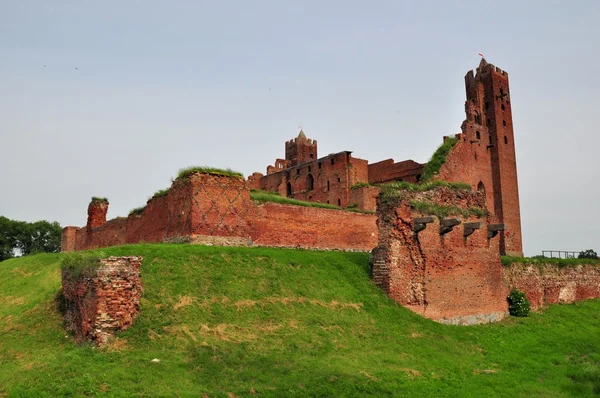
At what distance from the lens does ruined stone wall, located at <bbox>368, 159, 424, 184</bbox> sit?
40.8 m

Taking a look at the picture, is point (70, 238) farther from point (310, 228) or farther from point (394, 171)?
point (394, 171)

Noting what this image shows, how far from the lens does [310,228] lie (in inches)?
936

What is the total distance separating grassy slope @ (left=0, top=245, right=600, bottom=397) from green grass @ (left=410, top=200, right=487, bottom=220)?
8.36ft

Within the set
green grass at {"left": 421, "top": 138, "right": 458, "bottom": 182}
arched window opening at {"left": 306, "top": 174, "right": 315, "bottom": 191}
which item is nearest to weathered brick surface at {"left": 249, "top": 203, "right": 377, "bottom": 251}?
green grass at {"left": 421, "top": 138, "right": 458, "bottom": 182}

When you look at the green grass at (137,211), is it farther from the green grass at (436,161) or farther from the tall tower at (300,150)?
the tall tower at (300,150)

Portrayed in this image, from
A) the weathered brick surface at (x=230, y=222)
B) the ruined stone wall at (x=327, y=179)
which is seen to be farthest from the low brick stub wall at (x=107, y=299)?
the ruined stone wall at (x=327, y=179)

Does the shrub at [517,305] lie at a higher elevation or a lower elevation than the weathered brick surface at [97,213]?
lower

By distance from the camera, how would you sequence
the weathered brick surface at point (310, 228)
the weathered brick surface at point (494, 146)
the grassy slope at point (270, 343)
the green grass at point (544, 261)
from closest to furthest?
the grassy slope at point (270, 343) < the green grass at point (544, 261) < the weathered brick surface at point (310, 228) < the weathered brick surface at point (494, 146)

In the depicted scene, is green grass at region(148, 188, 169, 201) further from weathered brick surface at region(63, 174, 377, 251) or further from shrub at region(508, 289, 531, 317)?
shrub at region(508, 289, 531, 317)

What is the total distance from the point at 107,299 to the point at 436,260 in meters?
9.77

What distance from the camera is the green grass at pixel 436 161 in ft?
112

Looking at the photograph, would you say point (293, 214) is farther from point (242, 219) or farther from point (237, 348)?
point (237, 348)

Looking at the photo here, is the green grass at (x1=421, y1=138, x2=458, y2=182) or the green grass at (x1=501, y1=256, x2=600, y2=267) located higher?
the green grass at (x1=421, y1=138, x2=458, y2=182)

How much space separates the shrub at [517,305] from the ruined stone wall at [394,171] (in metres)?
21.9
